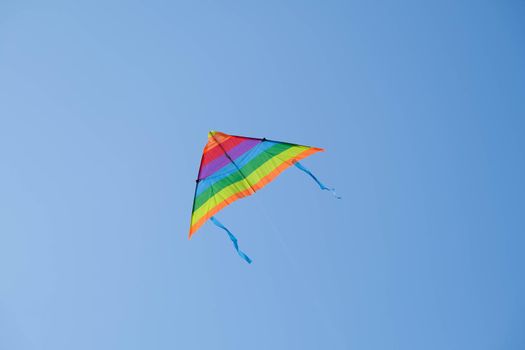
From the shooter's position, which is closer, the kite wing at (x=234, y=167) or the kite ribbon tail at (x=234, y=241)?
the kite ribbon tail at (x=234, y=241)

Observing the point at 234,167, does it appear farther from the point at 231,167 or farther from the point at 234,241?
the point at 234,241

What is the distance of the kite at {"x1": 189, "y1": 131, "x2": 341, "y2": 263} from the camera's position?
12289 mm

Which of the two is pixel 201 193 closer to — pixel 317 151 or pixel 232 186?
pixel 232 186

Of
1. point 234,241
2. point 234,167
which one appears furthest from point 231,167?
point 234,241

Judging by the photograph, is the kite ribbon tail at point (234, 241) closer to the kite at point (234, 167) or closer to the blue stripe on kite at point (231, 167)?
the kite at point (234, 167)

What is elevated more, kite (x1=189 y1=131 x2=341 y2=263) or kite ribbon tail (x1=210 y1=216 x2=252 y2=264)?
kite (x1=189 y1=131 x2=341 y2=263)

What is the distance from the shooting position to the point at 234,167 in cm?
1277

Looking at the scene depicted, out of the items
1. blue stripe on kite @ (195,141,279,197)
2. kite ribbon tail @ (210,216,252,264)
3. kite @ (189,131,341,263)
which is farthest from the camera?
blue stripe on kite @ (195,141,279,197)

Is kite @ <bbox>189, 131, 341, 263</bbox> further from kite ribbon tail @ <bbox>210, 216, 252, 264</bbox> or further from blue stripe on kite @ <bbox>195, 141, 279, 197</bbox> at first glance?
kite ribbon tail @ <bbox>210, 216, 252, 264</bbox>

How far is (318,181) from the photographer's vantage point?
11.2 m

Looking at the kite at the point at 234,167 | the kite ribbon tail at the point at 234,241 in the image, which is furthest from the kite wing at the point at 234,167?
the kite ribbon tail at the point at 234,241

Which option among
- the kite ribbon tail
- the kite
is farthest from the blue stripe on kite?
the kite ribbon tail

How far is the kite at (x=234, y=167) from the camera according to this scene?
12.3m

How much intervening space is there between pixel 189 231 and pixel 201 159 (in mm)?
2449
